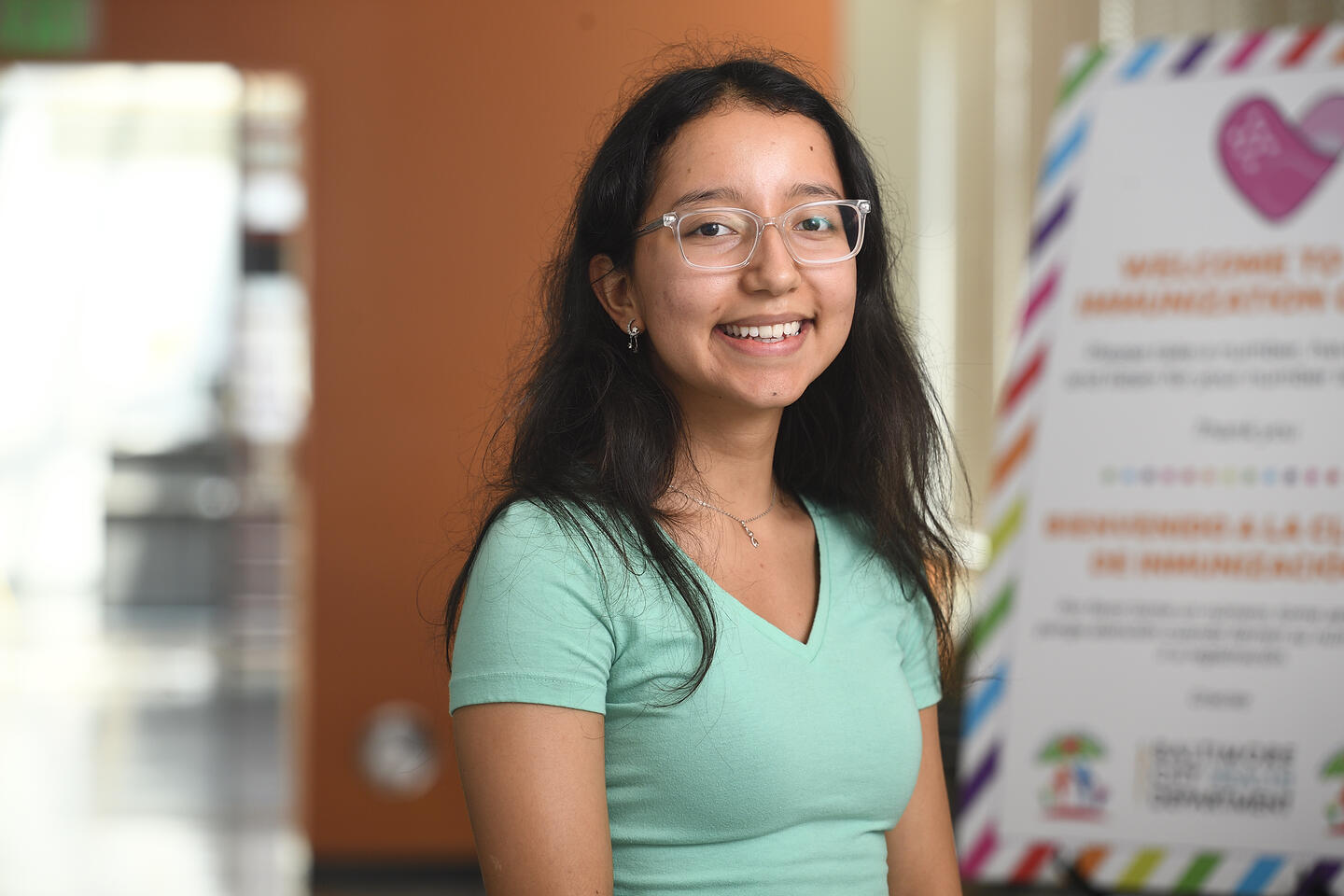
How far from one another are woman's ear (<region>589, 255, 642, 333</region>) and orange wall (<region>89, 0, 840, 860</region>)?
2518mm

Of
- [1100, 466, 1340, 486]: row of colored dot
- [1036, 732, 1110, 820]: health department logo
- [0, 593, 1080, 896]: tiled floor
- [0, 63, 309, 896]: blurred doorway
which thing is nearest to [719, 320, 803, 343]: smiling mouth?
[1100, 466, 1340, 486]: row of colored dot

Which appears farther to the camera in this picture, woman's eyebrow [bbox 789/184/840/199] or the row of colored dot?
the row of colored dot

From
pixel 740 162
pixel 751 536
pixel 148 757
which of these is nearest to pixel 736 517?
pixel 751 536

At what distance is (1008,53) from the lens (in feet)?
11.5

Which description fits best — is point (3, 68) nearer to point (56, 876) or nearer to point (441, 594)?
point (441, 594)

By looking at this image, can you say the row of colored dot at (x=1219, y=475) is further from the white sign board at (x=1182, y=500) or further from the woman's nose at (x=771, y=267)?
the woman's nose at (x=771, y=267)

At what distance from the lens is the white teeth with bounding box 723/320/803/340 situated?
130cm

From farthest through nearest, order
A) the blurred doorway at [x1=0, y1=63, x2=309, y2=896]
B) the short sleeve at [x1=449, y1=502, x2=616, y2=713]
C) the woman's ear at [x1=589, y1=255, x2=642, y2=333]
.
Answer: the blurred doorway at [x1=0, y1=63, x2=309, y2=896] < the woman's ear at [x1=589, y1=255, x2=642, y2=333] < the short sleeve at [x1=449, y1=502, x2=616, y2=713]

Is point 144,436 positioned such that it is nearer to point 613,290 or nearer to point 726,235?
point 613,290

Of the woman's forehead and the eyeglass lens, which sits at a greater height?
the woman's forehead

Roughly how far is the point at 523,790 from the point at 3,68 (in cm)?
365

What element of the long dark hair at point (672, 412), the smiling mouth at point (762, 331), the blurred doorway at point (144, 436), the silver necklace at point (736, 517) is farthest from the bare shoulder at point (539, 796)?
the blurred doorway at point (144, 436)

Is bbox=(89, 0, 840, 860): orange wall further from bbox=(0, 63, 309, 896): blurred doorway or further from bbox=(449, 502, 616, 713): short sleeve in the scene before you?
bbox=(449, 502, 616, 713): short sleeve

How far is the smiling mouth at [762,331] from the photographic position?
1.30 metres
